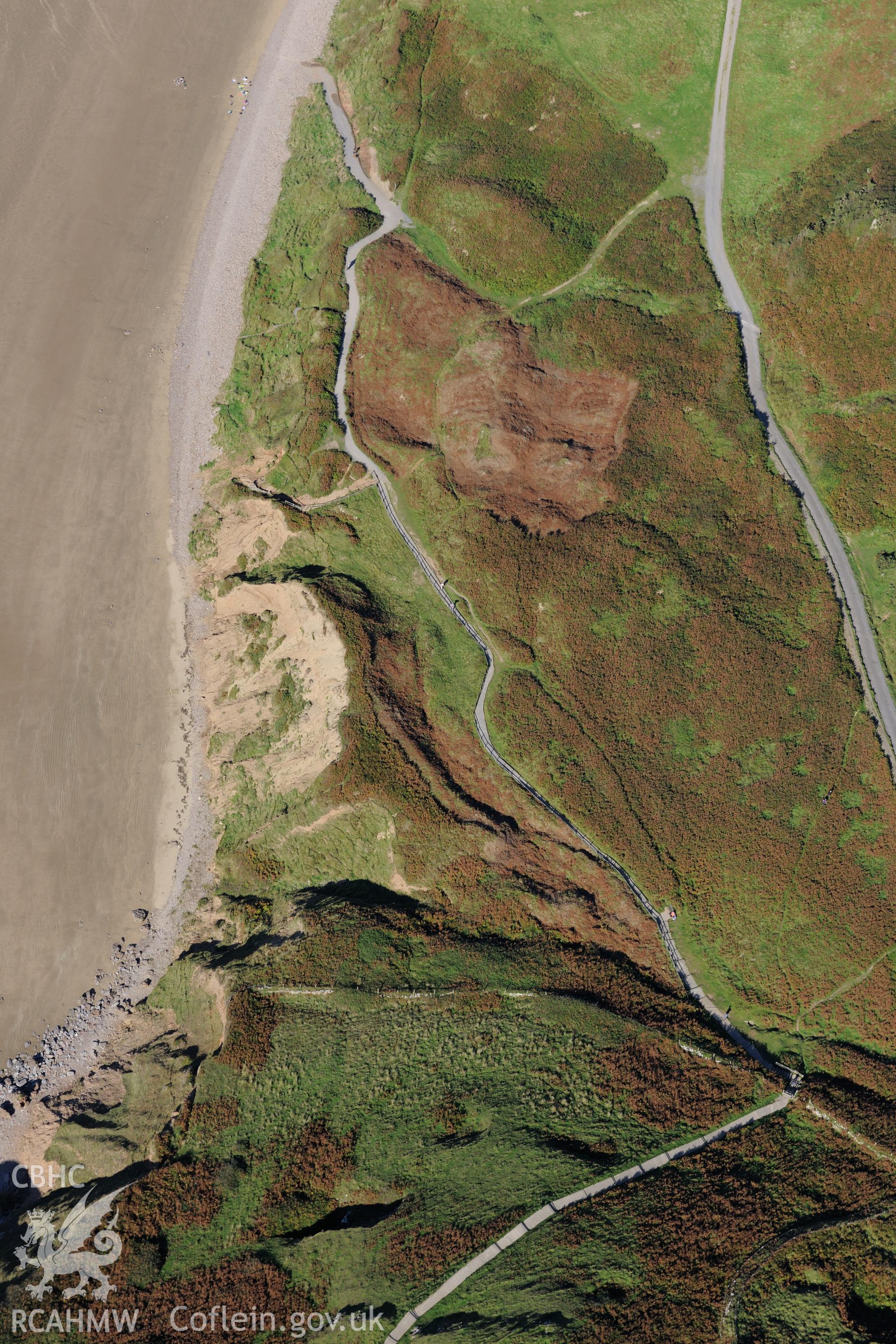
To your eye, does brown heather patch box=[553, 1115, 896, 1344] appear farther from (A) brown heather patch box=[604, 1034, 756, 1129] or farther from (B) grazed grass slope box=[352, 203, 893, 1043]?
(B) grazed grass slope box=[352, 203, 893, 1043]

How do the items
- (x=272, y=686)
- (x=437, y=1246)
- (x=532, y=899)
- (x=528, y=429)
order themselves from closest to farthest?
(x=437, y=1246) → (x=532, y=899) → (x=528, y=429) → (x=272, y=686)

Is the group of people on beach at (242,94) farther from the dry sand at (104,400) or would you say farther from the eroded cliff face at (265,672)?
the eroded cliff face at (265,672)

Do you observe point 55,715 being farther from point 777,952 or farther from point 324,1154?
point 777,952

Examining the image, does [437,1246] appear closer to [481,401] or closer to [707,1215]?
[707,1215]

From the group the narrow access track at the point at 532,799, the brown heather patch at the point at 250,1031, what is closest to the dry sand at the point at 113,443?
the narrow access track at the point at 532,799

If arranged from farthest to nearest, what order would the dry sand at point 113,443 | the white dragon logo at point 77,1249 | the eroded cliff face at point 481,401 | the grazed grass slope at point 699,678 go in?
the dry sand at point 113,443, the eroded cliff face at point 481,401, the grazed grass slope at point 699,678, the white dragon logo at point 77,1249

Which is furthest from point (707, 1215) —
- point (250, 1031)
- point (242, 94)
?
point (242, 94)

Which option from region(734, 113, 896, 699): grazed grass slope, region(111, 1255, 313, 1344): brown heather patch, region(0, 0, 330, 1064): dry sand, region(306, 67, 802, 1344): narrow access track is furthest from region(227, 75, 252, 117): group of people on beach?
region(111, 1255, 313, 1344): brown heather patch
